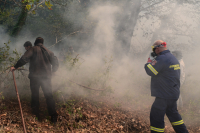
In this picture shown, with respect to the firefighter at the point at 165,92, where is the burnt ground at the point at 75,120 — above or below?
below

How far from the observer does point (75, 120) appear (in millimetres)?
3625

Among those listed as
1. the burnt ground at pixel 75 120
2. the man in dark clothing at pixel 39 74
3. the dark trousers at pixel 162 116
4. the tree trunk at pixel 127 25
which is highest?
the tree trunk at pixel 127 25

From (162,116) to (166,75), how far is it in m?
0.86

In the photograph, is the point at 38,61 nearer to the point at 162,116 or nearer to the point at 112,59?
the point at 162,116

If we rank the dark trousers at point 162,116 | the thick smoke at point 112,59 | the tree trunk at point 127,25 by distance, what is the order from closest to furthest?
the dark trousers at point 162,116 → the thick smoke at point 112,59 → the tree trunk at point 127,25

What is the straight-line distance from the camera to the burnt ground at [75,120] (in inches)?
128

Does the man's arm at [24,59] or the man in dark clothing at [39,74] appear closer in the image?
the man's arm at [24,59]

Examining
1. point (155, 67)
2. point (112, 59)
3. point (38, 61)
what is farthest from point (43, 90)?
point (112, 59)

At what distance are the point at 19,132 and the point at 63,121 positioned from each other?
3.23ft

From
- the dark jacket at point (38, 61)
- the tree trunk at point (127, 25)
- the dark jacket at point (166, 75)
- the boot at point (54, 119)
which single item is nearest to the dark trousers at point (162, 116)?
the dark jacket at point (166, 75)

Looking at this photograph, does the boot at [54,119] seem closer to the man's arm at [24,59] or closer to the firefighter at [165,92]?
the man's arm at [24,59]

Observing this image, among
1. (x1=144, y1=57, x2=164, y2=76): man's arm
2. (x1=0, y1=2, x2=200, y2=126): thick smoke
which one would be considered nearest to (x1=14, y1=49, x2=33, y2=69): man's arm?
(x1=0, y1=2, x2=200, y2=126): thick smoke

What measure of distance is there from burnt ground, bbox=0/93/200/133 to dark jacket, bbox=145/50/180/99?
1.36 m

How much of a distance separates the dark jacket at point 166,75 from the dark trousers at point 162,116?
5.3 inches
